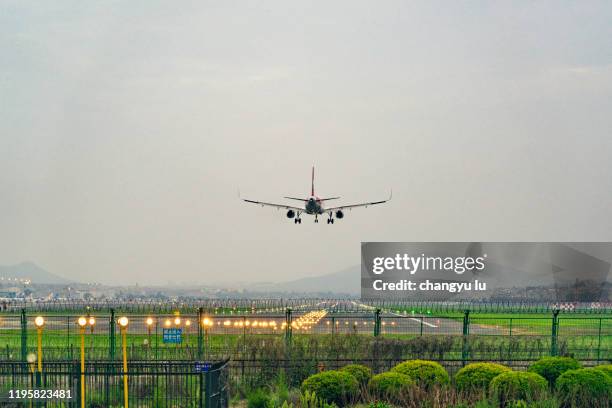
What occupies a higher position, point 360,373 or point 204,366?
point 204,366

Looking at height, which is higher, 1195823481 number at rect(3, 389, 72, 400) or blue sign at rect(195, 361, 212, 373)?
blue sign at rect(195, 361, 212, 373)

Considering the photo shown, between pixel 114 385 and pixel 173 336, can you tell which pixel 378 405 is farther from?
pixel 173 336

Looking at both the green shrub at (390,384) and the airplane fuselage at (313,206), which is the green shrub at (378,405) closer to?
the green shrub at (390,384)

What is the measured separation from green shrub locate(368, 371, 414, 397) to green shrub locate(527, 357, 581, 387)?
159 inches

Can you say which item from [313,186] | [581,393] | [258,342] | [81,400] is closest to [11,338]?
[258,342]

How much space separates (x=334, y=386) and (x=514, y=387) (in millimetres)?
4555

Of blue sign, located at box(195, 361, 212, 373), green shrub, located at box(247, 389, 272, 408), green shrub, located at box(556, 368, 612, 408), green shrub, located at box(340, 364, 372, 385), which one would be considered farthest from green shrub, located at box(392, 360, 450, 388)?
blue sign, located at box(195, 361, 212, 373)

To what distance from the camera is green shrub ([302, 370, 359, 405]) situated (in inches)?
908

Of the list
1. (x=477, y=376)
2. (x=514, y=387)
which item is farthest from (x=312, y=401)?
(x=514, y=387)

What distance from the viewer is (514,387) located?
22.7 m

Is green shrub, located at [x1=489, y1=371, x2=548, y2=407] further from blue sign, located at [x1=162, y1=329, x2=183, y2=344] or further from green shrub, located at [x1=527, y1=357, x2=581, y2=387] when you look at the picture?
blue sign, located at [x1=162, y1=329, x2=183, y2=344]

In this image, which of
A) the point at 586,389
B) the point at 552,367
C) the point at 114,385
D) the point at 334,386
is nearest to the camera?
the point at 114,385

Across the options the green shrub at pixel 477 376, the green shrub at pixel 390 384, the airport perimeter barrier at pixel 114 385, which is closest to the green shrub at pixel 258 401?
the airport perimeter barrier at pixel 114 385

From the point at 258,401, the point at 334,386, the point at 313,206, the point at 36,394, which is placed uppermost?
the point at 313,206
